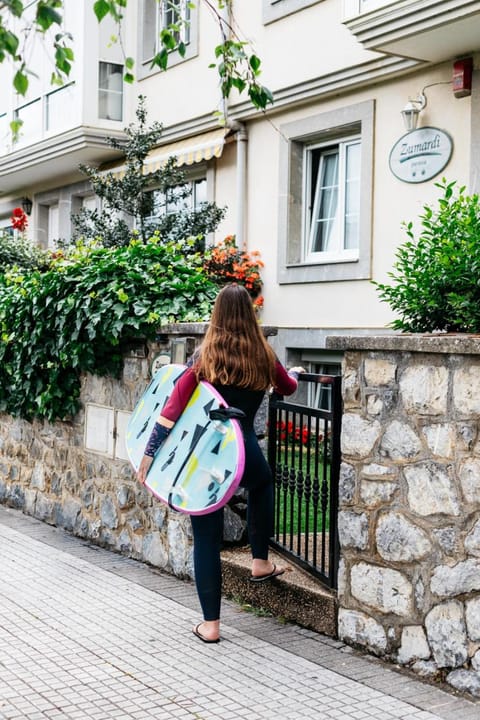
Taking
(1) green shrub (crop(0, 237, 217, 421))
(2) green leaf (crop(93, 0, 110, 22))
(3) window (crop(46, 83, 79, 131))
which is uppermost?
(3) window (crop(46, 83, 79, 131))

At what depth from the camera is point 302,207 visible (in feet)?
44.6

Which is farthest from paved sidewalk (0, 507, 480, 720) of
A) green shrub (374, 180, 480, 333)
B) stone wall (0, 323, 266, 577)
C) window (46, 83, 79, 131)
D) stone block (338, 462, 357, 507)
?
window (46, 83, 79, 131)

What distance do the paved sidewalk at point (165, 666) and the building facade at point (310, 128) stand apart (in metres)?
6.21

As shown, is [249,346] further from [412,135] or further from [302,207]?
[302,207]

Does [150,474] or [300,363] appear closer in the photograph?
[150,474]

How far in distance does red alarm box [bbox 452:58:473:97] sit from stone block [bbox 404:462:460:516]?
6900 mm

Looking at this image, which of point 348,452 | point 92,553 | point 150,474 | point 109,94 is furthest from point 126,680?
point 109,94

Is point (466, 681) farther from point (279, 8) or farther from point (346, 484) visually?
point (279, 8)

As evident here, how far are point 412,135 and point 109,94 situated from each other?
693 cm

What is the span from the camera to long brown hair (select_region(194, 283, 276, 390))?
5.23m

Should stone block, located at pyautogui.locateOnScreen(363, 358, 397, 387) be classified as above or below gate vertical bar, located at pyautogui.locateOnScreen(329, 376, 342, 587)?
above

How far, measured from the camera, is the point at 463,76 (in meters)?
10.5

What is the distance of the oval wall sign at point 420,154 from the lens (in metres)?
10.9

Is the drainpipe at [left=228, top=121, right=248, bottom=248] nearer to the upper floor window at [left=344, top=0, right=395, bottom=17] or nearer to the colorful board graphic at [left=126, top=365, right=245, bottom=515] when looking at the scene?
the upper floor window at [left=344, top=0, right=395, bottom=17]
